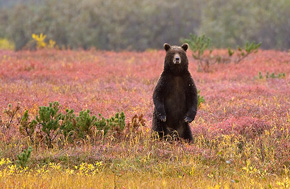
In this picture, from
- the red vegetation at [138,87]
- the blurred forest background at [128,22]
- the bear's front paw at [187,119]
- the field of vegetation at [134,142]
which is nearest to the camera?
the field of vegetation at [134,142]

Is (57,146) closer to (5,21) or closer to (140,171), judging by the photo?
(140,171)

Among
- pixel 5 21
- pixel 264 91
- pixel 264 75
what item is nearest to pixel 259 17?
pixel 264 75

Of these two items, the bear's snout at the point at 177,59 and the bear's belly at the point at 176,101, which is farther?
the bear's belly at the point at 176,101

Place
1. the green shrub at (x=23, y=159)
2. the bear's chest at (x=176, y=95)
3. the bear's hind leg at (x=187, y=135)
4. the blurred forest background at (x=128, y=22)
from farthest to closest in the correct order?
the blurred forest background at (x=128, y=22) < the bear's hind leg at (x=187, y=135) < the bear's chest at (x=176, y=95) < the green shrub at (x=23, y=159)

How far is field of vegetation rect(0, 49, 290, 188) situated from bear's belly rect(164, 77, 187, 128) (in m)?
0.52

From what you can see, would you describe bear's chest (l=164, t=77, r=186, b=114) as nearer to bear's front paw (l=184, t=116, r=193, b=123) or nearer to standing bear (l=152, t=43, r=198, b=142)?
standing bear (l=152, t=43, r=198, b=142)

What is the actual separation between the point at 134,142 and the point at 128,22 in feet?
133

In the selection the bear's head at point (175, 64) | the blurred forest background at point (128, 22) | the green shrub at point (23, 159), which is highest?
the blurred forest background at point (128, 22)

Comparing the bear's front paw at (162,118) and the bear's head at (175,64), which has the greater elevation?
the bear's head at (175,64)

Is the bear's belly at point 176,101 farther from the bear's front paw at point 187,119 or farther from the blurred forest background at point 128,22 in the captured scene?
the blurred forest background at point 128,22

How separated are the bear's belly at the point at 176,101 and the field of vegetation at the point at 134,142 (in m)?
0.52

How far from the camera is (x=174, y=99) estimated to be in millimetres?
7301

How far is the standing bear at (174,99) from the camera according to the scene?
23.5 ft

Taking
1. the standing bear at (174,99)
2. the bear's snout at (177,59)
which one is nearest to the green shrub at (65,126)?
the standing bear at (174,99)
